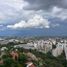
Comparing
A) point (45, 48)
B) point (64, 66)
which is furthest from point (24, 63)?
point (45, 48)

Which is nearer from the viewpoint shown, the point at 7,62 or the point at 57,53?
the point at 7,62

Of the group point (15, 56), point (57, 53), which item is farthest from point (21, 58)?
point (57, 53)

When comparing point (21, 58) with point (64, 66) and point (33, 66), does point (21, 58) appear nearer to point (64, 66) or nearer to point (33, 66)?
point (33, 66)

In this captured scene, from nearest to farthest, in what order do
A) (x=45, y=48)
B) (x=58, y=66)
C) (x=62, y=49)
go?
1. (x=58, y=66)
2. (x=62, y=49)
3. (x=45, y=48)

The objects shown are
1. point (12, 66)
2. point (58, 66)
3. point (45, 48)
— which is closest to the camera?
point (12, 66)

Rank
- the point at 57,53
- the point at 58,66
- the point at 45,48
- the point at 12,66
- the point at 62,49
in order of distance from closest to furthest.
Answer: the point at 12,66 → the point at 58,66 → the point at 57,53 → the point at 62,49 → the point at 45,48

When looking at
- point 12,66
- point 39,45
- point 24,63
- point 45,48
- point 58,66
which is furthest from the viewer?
point 39,45

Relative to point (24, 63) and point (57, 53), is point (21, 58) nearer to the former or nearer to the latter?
point (24, 63)

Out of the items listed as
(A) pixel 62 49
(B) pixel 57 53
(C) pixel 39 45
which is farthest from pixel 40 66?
(C) pixel 39 45

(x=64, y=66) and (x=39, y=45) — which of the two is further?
(x=39, y=45)
